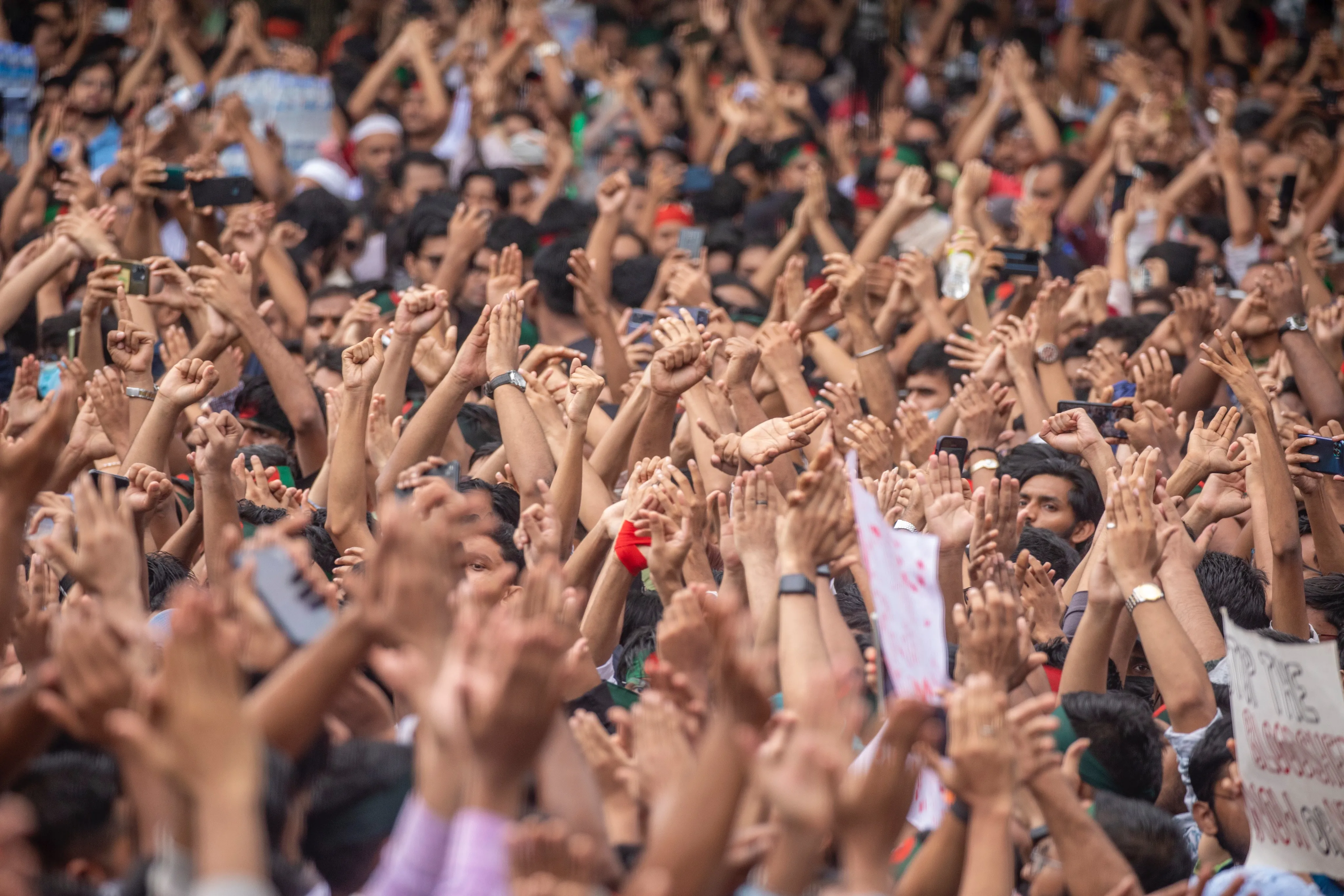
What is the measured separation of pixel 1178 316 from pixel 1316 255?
5.25ft

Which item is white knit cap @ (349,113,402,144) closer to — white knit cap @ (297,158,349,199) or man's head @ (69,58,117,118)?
white knit cap @ (297,158,349,199)

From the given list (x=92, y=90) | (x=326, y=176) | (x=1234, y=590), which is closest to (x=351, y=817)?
(x=1234, y=590)

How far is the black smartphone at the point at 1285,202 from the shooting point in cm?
689

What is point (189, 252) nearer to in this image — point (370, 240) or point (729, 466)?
point (370, 240)

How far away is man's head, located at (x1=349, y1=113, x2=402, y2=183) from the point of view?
28.6ft

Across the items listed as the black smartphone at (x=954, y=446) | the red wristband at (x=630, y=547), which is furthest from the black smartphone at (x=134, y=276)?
the black smartphone at (x=954, y=446)

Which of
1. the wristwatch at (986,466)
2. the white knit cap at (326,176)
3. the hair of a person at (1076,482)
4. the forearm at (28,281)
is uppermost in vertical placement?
the forearm at (28,281)

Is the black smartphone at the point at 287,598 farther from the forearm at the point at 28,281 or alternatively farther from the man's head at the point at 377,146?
the man's head at the point at 377,146

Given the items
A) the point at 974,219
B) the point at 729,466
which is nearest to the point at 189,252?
the point at 729,466

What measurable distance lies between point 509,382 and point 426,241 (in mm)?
2607

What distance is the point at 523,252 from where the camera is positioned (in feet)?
24.1

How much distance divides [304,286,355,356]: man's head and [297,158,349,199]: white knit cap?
184 cm

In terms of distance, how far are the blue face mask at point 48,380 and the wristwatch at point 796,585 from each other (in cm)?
370

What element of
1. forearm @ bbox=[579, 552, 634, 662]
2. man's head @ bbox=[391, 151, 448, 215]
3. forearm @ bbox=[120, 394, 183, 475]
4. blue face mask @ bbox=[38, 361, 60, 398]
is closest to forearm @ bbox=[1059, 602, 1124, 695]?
forearm @ bbox=[579, 552, 634, 662]
